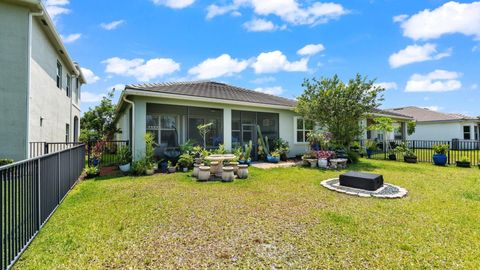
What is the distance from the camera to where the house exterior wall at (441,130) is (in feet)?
78.3

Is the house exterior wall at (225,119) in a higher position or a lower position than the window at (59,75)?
lower

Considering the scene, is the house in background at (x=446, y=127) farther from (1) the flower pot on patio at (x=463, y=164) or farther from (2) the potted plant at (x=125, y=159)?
(2) the potted plant at (x=125, y=159)

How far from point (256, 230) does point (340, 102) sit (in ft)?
31.4

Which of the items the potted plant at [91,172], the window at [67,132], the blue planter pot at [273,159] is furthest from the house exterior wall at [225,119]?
the window at [67,132]

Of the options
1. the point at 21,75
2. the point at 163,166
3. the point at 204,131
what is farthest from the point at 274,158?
the point at 21,75

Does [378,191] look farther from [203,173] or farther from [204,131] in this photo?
[204,131]

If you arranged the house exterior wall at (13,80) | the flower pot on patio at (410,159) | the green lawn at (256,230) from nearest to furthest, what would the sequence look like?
the green lawn at (256,230) < the house exterior wall at (13,80) < the flower pot on patio at (410,159)

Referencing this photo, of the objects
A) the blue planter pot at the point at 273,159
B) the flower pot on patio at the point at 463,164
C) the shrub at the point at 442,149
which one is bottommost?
A: the flower pot on patio at the point at 463,164

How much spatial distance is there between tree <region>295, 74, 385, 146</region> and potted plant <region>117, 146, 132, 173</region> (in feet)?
28.5

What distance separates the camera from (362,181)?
A: 6.26 m

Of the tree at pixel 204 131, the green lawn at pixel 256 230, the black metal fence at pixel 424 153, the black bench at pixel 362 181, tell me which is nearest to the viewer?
the green lawn at pixel 256 230

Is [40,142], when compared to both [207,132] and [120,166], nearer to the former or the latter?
[120,166]

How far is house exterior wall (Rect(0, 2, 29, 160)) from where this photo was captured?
24.3 feet

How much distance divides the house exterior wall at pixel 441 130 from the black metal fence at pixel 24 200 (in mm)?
32685
